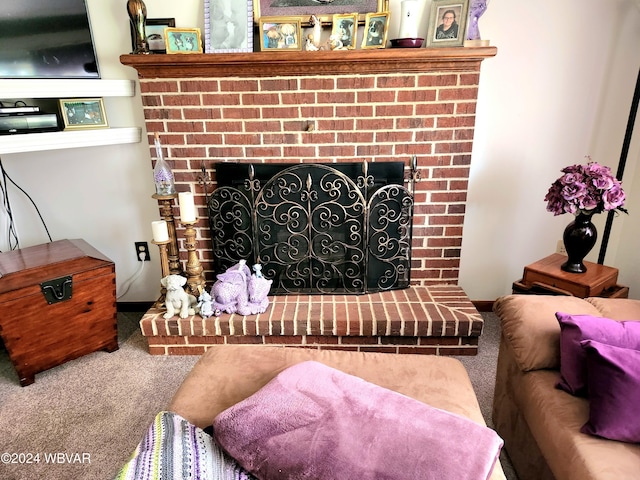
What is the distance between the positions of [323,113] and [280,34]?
418 mm

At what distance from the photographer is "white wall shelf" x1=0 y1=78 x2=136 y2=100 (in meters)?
1.90

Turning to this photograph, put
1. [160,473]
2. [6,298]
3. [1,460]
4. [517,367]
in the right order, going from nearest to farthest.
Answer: [160,473], [517,367], [1,460], [6,298]

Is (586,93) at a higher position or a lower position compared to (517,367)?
higher

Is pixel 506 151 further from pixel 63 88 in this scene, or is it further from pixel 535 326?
pixel 63 88

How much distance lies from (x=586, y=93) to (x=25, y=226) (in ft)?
10.3

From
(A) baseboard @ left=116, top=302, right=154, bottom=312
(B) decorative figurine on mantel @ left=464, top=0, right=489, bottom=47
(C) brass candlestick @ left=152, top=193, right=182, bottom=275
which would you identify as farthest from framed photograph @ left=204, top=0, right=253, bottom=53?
(A) baseboard @ left=116, top=302, right=154, bottom=312

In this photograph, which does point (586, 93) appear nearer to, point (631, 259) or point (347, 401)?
point (631, 259)

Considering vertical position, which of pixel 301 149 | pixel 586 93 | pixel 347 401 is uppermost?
pixel 586 93

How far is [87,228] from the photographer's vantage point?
2490 millimetres

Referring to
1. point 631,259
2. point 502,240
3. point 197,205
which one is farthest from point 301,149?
point 631,259

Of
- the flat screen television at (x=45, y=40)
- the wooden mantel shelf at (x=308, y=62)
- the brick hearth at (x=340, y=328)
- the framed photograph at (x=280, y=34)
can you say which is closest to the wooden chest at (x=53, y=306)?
the brick hearth at (x=340, y=328)

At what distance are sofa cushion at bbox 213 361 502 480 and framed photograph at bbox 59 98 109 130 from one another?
181 cm

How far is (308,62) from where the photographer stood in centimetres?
202

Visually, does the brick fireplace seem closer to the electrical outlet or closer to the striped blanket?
the electrical outlet
